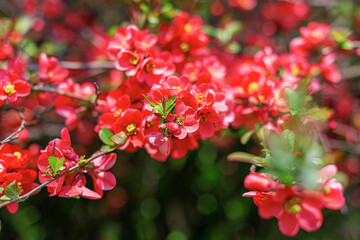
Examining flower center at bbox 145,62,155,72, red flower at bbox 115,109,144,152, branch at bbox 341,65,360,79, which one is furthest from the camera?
branch at bbox 341,65,360,79

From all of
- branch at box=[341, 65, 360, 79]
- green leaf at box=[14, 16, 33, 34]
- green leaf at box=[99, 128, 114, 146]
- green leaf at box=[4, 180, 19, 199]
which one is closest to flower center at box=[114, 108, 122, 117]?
green leaf at box=[99, 128, 114, 146]

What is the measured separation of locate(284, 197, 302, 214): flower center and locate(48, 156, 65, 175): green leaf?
0.56m

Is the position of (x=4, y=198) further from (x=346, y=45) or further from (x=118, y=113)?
(x=346, y=45)

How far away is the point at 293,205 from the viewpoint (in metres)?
0.73

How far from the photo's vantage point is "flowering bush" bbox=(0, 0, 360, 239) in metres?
0.76

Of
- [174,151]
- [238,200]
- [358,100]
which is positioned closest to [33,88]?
[174,151]

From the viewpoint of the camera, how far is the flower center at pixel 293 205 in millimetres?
728

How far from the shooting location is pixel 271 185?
73 centimetres

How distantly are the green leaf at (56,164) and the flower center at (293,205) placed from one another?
56 cm

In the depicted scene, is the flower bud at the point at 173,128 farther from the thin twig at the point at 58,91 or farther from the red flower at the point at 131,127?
the thin twig at the point at 58,91

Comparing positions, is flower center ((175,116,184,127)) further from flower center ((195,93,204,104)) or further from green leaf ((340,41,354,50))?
green leaf ((340,41,354,50))

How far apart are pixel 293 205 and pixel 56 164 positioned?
588mm

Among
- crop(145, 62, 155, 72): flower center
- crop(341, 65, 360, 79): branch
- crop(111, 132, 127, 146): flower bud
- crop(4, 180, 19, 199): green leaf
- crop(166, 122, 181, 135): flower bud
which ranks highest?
crop(166, 122, 181, 135): flower bud

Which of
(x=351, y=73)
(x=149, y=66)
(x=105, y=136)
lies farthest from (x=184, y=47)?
(x=351, y=73)
